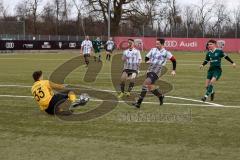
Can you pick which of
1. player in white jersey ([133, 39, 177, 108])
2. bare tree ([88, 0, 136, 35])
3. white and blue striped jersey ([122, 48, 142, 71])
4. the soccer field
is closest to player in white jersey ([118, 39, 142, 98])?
white and blue striped jersey ([122, 48, 142, 71])

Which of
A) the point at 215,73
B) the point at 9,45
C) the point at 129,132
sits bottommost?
the point at 129,132

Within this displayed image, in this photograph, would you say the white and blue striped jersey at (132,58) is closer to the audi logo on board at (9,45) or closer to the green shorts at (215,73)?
the green shorts at (215,73)

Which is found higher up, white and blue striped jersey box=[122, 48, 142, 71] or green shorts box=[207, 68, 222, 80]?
white and blue striped jersey box=[122, 48, 142, 71]

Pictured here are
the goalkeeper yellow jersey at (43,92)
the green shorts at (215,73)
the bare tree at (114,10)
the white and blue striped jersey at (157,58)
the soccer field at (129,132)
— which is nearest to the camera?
the soccer field at (129,132)

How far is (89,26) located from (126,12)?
7.59 m

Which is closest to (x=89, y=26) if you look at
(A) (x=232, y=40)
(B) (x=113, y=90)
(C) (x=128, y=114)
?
(A) (x=232, y=40)

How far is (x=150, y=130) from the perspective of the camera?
9.71 m

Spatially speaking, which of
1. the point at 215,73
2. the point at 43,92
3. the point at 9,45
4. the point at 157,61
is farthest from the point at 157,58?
the point at 9,45

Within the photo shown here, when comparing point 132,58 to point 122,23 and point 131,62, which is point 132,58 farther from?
point 122,23

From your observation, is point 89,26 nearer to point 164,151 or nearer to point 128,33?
point 128,33

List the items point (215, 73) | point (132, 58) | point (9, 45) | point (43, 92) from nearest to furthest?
point (43, 92) → point (215, 73) → point (132, 58) → point (9, 45)

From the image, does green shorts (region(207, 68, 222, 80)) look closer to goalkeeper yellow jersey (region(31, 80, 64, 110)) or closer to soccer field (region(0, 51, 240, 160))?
soccer field (region(0, 51, 240, 160))

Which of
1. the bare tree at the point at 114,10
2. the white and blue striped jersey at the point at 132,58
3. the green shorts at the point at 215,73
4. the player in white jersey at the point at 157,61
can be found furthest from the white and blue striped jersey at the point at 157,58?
the bare tree at the point at 114,10

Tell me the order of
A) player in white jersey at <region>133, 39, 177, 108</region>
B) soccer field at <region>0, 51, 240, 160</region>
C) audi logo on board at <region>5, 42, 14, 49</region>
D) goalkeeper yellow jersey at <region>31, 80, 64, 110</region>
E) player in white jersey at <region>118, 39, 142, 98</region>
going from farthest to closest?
audi logo on board at <region>5, 42, 14, 49</region>, player in white jersey at <region>118, 39, 142, 98</region>, player in white jersey at <region>133, 39, 177, 108</region>, goalkeeper yellow jersey at <region>31, 80, 64, 110</region>, soccer field at <region>0, 51, 240, 160</region>
